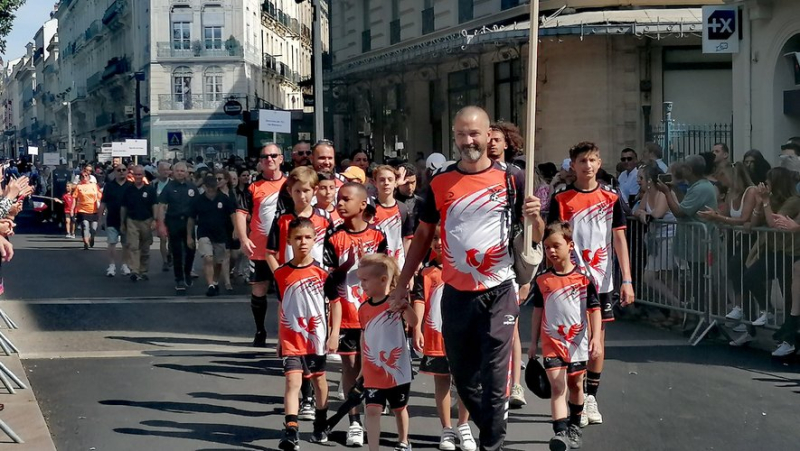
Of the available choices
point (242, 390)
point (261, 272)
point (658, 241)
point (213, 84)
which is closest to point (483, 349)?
point (242, 390)

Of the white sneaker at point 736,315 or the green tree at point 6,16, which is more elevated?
the green tree at point 6,16

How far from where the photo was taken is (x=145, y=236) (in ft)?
62.3

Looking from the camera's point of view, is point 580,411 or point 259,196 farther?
point 259,196

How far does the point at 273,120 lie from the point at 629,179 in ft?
26.2

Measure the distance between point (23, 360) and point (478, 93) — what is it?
18.9 metres

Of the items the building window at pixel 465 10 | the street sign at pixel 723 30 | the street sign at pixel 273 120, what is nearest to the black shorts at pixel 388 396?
the street sign at pixel 723 30

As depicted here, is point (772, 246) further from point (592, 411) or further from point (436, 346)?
point (436, 346)

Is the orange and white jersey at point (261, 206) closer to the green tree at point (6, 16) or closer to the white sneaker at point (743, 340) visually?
the white sneaker at point (743, 340)

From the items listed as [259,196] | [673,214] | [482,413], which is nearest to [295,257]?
[482,413]

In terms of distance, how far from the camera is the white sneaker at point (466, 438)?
7.30 metres

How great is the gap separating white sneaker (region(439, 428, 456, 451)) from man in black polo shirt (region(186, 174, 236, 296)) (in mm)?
9627

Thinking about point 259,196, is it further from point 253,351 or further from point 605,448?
point 605,448

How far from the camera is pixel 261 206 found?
10773 mm

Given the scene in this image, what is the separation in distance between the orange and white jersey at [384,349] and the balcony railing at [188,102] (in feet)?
201
